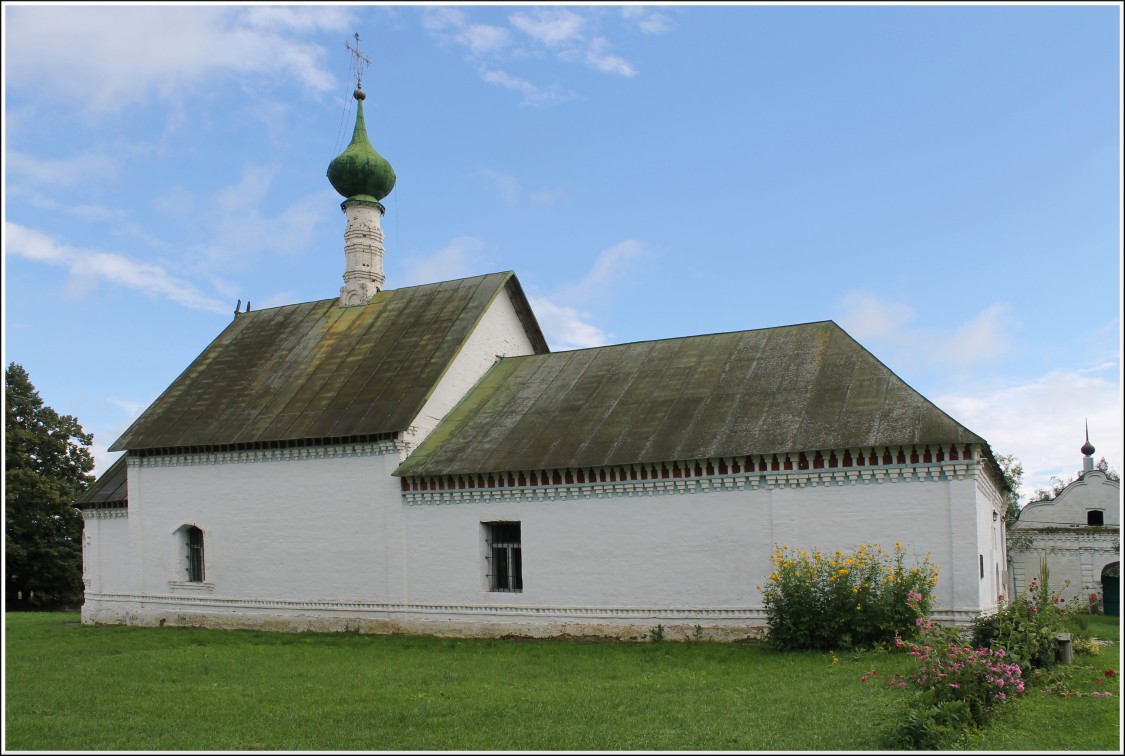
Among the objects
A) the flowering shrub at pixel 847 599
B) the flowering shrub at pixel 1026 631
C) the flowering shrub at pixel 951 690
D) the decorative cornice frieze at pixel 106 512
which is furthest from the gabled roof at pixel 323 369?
the flowering shrub at pixel 951 690

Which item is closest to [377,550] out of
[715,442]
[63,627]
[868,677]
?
[715,442]

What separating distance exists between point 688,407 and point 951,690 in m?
10.1

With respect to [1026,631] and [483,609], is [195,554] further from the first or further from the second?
[1026,631]

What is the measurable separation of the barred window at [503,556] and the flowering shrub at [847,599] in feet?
17.6

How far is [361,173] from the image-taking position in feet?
90.1

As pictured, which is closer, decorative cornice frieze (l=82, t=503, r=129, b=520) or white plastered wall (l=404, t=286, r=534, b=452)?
white plastered wall (l=404, t=286, r=534, b=452)

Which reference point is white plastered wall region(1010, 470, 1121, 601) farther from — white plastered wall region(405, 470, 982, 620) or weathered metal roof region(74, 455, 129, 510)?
weathered metal roof region(74, 455, 129, 510)

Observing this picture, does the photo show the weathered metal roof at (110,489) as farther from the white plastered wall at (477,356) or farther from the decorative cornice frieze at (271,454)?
the white plastered wall at (477,356)

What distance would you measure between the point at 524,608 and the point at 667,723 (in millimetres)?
9134

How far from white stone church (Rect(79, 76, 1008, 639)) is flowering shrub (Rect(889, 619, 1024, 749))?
6.00 meters

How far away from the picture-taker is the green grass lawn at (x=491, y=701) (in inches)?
351

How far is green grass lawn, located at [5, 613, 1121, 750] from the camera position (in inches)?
351

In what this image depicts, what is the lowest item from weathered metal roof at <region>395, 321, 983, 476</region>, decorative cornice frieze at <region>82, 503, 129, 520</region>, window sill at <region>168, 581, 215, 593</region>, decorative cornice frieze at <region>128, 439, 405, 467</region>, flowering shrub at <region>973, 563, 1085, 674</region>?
window sill at <region>168, 581, 215, 593</region>

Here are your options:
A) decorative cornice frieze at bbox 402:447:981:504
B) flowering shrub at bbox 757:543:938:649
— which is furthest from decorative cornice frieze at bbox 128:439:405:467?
flowering shrub at bbox 757:543:938:649
